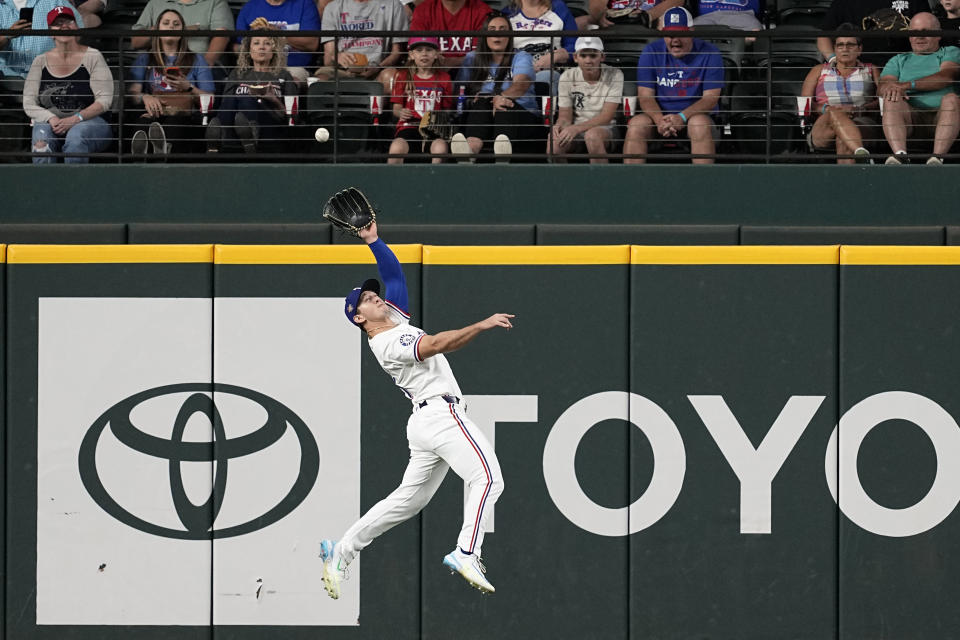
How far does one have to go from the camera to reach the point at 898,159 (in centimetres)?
869

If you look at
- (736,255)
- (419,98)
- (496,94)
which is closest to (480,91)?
(496,94)

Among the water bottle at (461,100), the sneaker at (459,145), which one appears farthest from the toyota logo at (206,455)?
the water bottle at (461,100)

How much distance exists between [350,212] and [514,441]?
6.59 ft

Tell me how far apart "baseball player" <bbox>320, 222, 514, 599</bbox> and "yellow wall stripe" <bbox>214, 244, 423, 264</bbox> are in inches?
42.3

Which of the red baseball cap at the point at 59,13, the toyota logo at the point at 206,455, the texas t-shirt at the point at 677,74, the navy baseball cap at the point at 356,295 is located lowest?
the toyota logo at the point at 206,455

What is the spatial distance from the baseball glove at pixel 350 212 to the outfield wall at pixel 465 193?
1.79m

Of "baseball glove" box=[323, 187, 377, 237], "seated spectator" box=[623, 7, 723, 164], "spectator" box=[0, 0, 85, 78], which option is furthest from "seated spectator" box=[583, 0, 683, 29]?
"spectator" box=[0, 0, 85, 78]

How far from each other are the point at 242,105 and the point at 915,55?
4.89 m

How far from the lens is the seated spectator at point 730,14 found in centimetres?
996

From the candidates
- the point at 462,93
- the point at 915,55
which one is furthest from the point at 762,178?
the point at 462,93

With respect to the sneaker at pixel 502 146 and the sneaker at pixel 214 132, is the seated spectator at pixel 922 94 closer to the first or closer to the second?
the sneaker at pixel 502 146

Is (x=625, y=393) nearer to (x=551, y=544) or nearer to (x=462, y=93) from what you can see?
(x=551, y=544)

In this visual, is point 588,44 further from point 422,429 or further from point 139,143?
point 422,429

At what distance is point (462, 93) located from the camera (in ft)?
29.9
